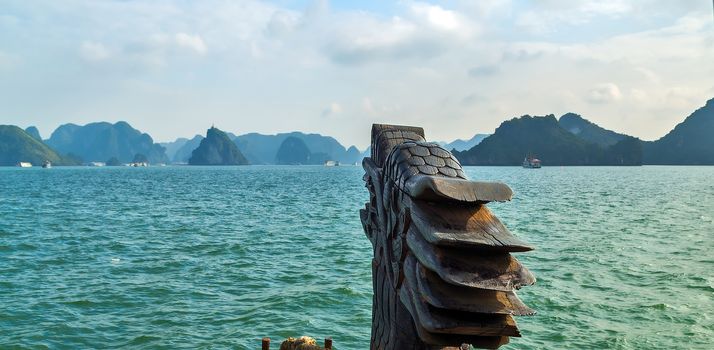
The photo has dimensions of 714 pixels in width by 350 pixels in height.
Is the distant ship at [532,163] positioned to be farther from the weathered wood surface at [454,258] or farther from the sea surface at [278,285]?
the weathered wood surface at [454,258]

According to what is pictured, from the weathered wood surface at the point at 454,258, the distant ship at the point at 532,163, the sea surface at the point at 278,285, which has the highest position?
the distant ship at the point at 532,163

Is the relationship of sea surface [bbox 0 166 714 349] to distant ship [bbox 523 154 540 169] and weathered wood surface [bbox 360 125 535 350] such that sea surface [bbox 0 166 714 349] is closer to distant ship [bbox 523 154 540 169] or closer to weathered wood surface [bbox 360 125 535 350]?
weathered wood surface [bbox 360 125 535 350]

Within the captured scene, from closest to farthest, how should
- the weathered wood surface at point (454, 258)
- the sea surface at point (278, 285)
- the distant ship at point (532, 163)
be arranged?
the weathered wood surface at point (454, 258)
the sea surface at point (278, 285)
the distant ship at point (532, 163)

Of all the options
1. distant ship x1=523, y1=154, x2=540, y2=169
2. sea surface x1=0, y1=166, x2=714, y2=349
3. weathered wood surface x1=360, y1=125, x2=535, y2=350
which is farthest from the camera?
distant ship x1=523, y1=154, x2=540, y2=169

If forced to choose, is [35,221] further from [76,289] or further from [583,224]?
[583,224]

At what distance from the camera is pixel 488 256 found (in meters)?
2.67

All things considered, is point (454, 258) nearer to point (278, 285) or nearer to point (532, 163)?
point (278, 285)

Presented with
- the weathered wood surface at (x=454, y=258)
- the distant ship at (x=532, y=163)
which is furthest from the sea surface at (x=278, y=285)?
the distant ship at (x=532, y=163)

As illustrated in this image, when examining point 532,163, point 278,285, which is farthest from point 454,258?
point 532,163

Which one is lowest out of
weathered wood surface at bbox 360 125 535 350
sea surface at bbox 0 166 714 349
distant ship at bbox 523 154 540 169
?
sea surface at bbox 0 166 714 349

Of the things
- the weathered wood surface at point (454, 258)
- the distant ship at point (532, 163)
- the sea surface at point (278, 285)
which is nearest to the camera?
the weathered wood surface at point (454, 258)

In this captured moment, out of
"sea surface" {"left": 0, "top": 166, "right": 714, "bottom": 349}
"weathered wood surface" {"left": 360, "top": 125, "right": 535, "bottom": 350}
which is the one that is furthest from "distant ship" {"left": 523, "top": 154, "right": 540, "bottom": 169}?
"weathered wood surface" {"left": 360, "top": 125, "right": 535, "bottom": 350}

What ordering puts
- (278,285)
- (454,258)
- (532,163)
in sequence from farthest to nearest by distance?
(532,163)
(278,285)
(454,258)

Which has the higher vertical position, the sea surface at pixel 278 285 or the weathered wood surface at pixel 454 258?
the weathered wood surface at pixel 454 258
